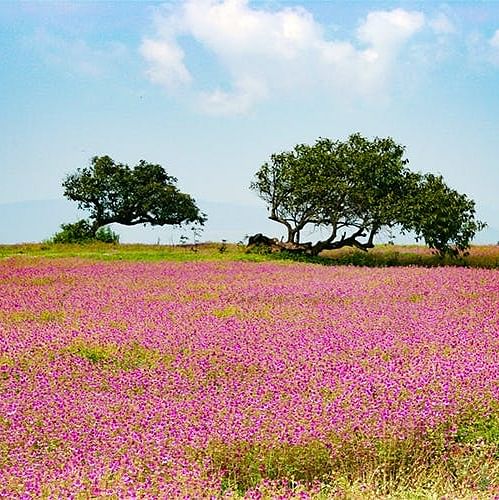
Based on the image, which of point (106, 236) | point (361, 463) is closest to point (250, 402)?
point (361, 463)

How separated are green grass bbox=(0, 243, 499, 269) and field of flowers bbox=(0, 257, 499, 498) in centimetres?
1680

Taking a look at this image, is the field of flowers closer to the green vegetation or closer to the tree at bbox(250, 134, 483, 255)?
the green vegetation

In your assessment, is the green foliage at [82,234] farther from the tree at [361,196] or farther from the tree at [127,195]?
the tree at [361,196]

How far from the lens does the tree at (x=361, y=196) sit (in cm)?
2875

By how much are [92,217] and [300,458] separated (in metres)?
39.4

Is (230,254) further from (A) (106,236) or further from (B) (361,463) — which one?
(B) (361,463)

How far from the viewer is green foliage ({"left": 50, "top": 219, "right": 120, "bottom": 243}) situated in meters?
39.6

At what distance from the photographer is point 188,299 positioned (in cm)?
1273

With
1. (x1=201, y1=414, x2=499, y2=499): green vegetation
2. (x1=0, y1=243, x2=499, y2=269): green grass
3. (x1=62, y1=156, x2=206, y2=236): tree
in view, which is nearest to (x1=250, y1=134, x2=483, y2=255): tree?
(x1=0, y1=243, x2=499, y2=269): green grass

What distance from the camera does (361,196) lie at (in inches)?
1153

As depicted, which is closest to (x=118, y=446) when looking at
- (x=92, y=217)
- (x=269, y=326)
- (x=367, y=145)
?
(x=269, y=326)

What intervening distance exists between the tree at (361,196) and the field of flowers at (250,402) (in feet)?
59.4

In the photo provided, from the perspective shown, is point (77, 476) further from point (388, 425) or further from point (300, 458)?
point (388, 425)

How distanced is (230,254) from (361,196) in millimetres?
5596
